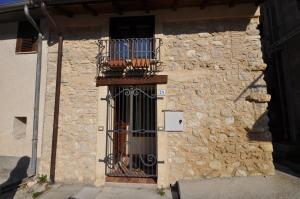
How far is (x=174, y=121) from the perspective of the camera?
5.88 meters

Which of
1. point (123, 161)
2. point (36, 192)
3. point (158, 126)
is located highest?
point (158, 126)

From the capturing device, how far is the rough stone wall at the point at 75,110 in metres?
6.08

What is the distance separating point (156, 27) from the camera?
6250 millimetres

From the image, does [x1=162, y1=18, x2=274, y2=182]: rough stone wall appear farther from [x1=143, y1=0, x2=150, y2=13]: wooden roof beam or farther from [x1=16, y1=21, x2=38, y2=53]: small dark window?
[x1=16, y1=21, x2=38, y2=53]: small dark window

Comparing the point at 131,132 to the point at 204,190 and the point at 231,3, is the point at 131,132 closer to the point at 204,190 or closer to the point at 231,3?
the point at 204,190

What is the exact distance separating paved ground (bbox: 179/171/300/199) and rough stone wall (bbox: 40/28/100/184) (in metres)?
2.35

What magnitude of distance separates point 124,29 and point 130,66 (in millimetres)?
1154

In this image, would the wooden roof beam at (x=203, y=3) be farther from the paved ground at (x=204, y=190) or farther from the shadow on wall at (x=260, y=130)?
the paved ground at (x=204, y=190)

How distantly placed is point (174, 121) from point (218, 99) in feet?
3.67

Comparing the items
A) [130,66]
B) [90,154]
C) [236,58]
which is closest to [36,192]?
[90,154]

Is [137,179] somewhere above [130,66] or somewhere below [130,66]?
below

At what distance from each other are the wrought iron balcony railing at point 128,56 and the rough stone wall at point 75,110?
0.84 ft

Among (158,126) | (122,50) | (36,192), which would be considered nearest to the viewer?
(36,192)

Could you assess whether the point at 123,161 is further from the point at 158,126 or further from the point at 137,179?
the point at 158,126
